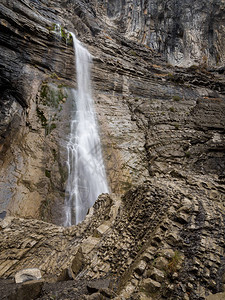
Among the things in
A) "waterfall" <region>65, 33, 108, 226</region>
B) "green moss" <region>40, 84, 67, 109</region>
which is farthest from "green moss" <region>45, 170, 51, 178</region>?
"green moss" <region>40, 84, 67, 109</region>

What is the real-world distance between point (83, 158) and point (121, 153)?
A: 2887 mm

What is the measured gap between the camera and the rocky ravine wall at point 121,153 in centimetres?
467

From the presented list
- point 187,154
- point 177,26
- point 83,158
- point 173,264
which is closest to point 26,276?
point 173,264

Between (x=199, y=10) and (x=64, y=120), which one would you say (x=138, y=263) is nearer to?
(x=64, y=120)

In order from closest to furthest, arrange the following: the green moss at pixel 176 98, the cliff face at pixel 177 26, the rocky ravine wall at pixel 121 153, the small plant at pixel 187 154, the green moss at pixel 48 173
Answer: the rocky ravine wall at pixel 121 153 < the green moss at pixel 48 173 < the small plant at pixel 187 154 < the green moss at pixel 176 98 < the cliff face at pixel 177 26

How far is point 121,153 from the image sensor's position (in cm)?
1455

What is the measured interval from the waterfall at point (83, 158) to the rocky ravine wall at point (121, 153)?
601 millimetres

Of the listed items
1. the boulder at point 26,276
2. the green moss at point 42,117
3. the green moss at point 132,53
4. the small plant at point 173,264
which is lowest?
the boulder at point 26,276

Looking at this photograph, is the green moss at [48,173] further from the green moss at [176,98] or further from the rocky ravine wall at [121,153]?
the green moss at [176,98]

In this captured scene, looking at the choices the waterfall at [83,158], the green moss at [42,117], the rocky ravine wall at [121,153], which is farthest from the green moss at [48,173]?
the green moss at [42,117]

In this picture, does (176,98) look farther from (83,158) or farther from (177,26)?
(177,26)

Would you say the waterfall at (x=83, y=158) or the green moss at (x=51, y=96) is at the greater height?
the green moss at (x=51, y=96)

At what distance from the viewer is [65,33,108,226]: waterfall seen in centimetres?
1158

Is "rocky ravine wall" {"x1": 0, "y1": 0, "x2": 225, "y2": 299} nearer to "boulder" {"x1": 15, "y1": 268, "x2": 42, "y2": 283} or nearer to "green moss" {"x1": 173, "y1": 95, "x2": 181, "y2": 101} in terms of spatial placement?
"green moss" {"x1": 173, "y1": 95, "x2": 181, "y2": 101}
